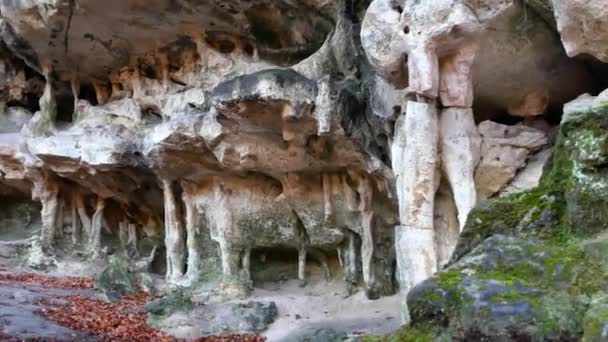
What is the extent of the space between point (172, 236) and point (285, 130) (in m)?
4.10

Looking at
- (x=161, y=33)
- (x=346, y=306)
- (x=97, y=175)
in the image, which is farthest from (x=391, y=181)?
(x=97, y=175)

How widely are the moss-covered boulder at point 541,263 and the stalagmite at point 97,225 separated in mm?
12540

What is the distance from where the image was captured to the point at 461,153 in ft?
25.5

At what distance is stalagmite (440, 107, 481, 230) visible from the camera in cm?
762

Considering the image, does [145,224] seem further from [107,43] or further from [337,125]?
[337,125]

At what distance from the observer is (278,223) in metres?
12.3

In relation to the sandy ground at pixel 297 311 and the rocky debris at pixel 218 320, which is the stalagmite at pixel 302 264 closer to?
the sandy ground at pixel 297 311

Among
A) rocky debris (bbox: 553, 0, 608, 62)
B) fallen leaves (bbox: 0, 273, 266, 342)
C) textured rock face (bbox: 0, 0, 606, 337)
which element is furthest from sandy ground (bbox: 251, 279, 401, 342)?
rocky debris (bbox: 553, 0, 608, 62)

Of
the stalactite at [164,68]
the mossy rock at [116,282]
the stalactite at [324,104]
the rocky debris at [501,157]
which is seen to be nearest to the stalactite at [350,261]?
the stalactite at [324,104]

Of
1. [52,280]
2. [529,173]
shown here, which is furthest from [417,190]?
[52,280]

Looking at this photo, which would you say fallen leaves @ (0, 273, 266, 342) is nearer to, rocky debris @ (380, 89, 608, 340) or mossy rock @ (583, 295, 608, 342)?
rocky debris @ (380, 89, 608, 340)

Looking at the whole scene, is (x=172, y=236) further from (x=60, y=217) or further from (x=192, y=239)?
(x=60, y=217)

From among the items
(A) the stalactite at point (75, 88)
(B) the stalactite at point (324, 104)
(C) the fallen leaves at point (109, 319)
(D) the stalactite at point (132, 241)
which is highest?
(A) the stalactite at point (75, 88)

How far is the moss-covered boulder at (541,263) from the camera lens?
130 inches
